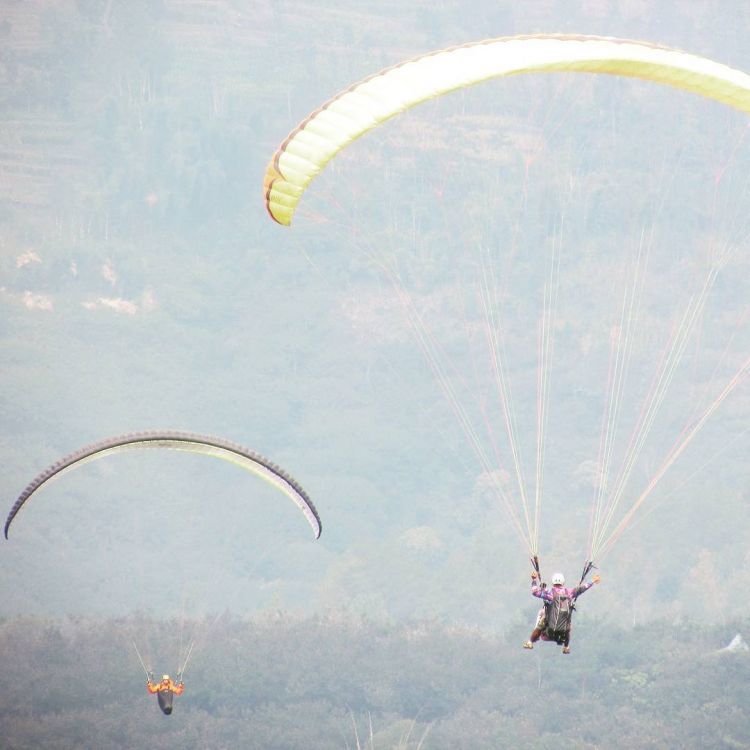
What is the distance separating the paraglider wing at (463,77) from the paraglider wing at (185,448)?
6220mm

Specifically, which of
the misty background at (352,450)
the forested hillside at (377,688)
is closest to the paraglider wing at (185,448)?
the forested hillside at (377,688)

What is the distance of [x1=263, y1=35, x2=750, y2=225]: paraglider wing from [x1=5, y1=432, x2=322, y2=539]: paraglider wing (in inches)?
245

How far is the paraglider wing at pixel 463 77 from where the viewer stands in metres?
29.8

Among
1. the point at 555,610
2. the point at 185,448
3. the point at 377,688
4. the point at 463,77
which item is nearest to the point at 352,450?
the point at 377,688

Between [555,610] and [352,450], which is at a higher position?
[352,450]

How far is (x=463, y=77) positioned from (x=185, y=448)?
31.2 ft

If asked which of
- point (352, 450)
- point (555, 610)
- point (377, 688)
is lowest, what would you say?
point (555, 610)

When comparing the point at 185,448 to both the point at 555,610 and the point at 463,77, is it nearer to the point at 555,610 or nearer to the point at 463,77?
the point at 555,610

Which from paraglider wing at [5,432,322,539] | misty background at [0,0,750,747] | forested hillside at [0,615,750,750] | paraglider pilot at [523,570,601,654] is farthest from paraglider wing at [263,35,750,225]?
misty background at [0,0,750,747]

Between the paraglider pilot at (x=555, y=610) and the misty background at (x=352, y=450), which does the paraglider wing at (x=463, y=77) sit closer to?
the paraglider pilot at (x=555, y=610)

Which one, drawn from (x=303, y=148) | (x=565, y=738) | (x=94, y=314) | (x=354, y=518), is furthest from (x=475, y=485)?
(x=303, y=148)

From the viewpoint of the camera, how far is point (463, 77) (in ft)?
97.9

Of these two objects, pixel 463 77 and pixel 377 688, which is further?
pixel 377 688

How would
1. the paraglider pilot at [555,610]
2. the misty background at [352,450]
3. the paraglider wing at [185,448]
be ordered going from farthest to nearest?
the misty background at [352,450]
the paraglider wing at [185,448]
the paraglider pilot at [555,610]
